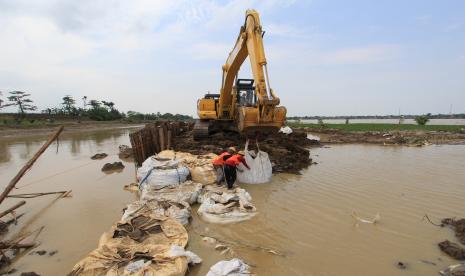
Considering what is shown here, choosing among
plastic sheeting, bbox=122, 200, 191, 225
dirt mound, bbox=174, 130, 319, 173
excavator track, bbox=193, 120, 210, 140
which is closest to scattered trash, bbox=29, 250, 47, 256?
plastic sheeting, bbox=122, 200, 191, 225

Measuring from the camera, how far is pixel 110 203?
5.76 meters

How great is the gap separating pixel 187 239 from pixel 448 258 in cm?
323

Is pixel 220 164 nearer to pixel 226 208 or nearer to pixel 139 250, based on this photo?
pixel 226 208

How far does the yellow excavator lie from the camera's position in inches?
284

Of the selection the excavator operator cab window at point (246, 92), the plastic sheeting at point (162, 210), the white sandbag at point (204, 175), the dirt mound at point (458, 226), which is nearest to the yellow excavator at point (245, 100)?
the excavator operator cab window at point (246, 92)

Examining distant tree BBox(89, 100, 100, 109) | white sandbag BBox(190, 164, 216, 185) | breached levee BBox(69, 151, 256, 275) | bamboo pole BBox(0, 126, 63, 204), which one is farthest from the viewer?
distant tree BBox(89, 100, 100, 109)

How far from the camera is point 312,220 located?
179 inches

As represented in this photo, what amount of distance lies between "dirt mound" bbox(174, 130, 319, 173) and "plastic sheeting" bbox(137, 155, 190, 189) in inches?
98.6

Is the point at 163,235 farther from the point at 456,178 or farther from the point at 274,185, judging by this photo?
the point at 456,178

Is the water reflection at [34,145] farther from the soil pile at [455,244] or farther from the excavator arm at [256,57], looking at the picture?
the soil pile at [455,244]

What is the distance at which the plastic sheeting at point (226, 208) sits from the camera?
4.55 meters

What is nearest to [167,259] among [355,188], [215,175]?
[215,175]

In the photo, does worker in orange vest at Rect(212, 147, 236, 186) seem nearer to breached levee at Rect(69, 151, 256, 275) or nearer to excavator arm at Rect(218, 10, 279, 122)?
breached levee at Rect(69, 151, 256, 275)

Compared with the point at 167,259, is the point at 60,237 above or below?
below
